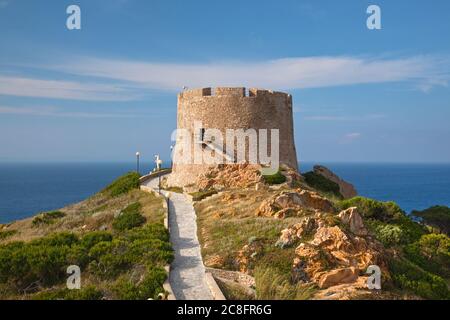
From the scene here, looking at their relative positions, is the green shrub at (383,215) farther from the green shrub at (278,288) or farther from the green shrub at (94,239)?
the green shrub at (94,239)

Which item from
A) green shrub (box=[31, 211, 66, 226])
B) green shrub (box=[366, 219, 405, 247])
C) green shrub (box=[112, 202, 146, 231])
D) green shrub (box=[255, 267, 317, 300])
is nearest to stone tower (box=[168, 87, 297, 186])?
green shrub (box=[112, 202, 146, 231])

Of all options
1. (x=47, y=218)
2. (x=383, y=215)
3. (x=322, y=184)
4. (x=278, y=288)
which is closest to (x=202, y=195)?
(x=47, y=218)

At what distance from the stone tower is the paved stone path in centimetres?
830

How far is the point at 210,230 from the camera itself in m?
20.3

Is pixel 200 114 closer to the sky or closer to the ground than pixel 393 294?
closer to the sky

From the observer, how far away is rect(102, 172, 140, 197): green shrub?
38.0m

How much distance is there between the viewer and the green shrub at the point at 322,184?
3871cm

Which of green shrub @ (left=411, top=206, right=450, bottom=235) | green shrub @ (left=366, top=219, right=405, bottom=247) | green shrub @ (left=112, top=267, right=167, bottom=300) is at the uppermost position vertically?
green shrub @ (left=112, top=267, right=167, bottom=300)

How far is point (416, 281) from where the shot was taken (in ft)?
54.2

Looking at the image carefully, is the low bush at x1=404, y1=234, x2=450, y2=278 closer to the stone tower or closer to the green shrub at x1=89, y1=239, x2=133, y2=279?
the stone tower

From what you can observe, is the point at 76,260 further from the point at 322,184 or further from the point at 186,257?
the point at 322,184
